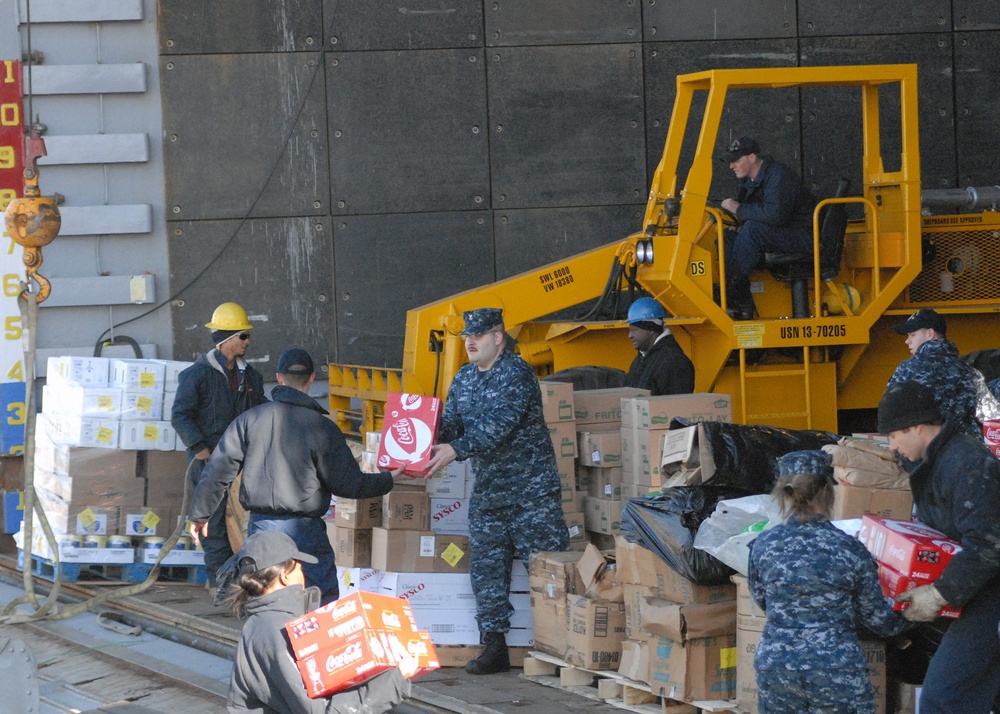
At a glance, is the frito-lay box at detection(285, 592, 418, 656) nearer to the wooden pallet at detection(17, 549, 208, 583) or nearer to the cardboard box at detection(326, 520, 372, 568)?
the cardboard box at detection(326, 520, 372, 568)

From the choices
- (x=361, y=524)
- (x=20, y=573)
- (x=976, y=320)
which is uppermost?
(x=976, y=320)

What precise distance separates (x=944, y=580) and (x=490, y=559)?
292 cm

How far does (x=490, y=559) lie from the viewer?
6.61m

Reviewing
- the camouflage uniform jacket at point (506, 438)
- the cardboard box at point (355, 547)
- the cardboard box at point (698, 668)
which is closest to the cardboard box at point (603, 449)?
the camouflage uniform jacket at point (506, 438)

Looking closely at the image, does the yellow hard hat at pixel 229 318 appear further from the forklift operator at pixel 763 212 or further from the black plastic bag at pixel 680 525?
the black plastic bag at pixel 680 525

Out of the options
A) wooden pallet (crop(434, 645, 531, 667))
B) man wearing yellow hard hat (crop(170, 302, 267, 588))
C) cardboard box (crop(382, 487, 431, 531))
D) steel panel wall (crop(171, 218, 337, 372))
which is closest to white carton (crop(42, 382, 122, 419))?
man wearing yellow hard hat (crop(170, 302, 267, 588))

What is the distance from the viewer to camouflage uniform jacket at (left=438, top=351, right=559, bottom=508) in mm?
6410

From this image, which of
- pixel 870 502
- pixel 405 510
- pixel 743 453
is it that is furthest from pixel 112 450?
pixel 870 502

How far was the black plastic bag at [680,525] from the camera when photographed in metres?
5.60

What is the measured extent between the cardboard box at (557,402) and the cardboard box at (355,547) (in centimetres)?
119

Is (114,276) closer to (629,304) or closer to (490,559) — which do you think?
(629,304)

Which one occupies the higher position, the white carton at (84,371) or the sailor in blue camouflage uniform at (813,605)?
the white carton at (84,371)

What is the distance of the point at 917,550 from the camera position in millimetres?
4305

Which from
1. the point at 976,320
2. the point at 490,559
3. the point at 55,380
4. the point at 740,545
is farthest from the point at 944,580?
the point at 55,380
